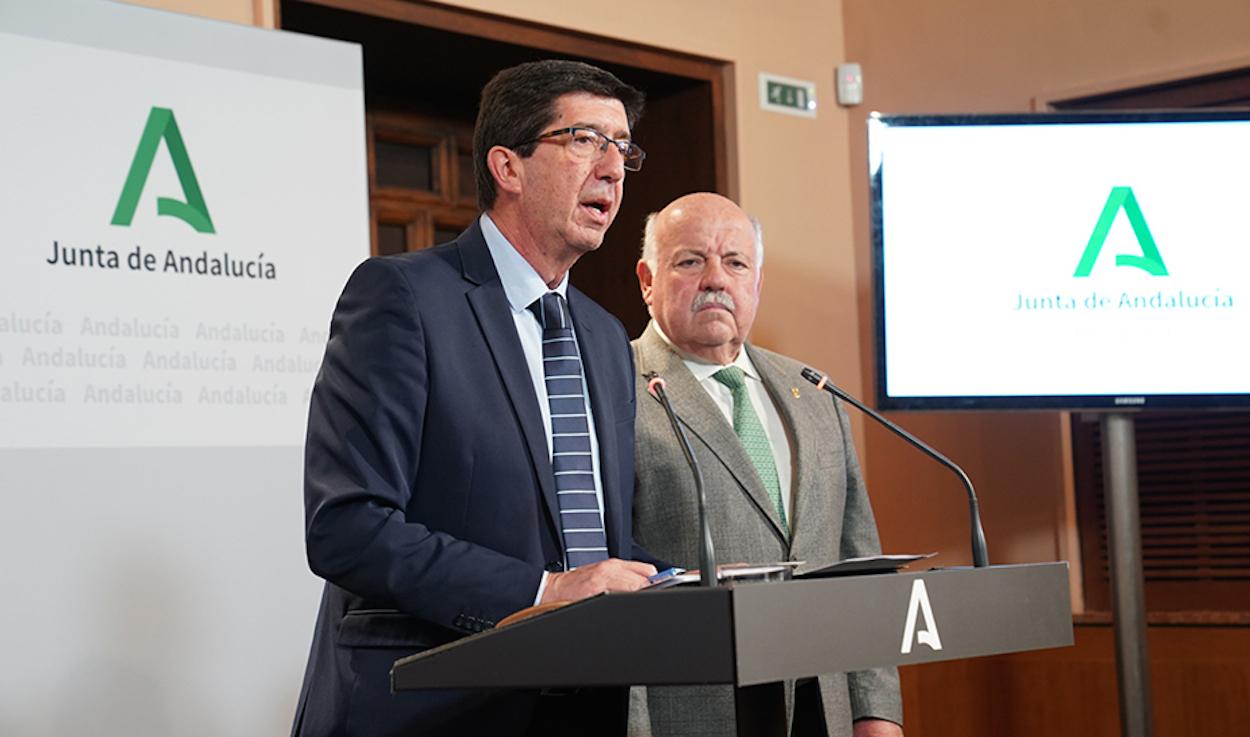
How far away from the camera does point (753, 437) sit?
3.18m

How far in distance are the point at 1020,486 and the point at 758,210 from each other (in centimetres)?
127

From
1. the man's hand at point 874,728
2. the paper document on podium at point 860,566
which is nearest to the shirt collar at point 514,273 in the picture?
the paper document on podium at point 860,566

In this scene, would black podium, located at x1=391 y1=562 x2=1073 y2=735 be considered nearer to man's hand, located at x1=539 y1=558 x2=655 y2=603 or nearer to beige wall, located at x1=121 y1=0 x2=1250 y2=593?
man's hand, located at x1=539 y1=558 x2=655 y2=603

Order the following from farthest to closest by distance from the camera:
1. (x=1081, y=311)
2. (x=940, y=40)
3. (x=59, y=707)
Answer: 1. (x=940, y=40)
2. (x=1081, y=311)
3. (x=59, y=707)

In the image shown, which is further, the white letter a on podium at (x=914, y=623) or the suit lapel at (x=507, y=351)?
the suit lapel at (x=507, y=351)

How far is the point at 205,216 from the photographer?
3.44 metres

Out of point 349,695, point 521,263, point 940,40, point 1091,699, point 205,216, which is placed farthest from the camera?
point 940,40

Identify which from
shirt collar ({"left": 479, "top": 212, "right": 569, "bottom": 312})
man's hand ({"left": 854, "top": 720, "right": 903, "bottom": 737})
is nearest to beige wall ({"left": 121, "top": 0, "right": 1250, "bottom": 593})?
man's hand ({"left": 854, "top": 720, "right": 903, "bottom": 737})

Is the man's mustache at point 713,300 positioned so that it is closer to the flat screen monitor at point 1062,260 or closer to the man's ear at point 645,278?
the man's ear at point 645,278

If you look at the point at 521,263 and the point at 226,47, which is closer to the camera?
the point at 521,263

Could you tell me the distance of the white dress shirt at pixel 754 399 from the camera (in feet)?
10.5

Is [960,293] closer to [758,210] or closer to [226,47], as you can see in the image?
[758,210]

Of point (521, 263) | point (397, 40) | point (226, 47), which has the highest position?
point (397, 40)

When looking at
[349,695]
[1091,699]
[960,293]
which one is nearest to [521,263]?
[349,695]
